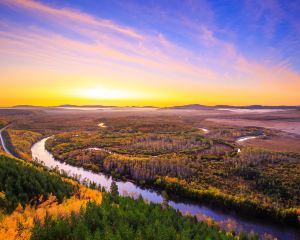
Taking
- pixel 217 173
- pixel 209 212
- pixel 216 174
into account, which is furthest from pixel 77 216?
pixel 217 173

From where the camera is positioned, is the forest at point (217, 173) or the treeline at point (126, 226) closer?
the treeline at point (126, 226)

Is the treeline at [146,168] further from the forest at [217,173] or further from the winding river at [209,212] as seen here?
the winding river at [209,212]

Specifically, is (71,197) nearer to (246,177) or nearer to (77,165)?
(77,165)

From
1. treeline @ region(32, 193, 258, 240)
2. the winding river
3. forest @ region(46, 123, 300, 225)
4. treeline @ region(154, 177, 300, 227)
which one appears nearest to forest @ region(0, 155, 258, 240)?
treeline @ region(32, 193, 258, 240)

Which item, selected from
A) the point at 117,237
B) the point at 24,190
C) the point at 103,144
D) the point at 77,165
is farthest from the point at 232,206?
the point at 103,144

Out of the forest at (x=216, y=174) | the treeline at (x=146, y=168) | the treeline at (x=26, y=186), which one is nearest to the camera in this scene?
the forest at (x=216, y=174)

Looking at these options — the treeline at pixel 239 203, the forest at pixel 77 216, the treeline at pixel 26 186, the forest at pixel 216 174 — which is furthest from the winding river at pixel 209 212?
the treeline at pixel 26 186

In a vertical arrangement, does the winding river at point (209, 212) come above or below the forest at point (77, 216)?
below
